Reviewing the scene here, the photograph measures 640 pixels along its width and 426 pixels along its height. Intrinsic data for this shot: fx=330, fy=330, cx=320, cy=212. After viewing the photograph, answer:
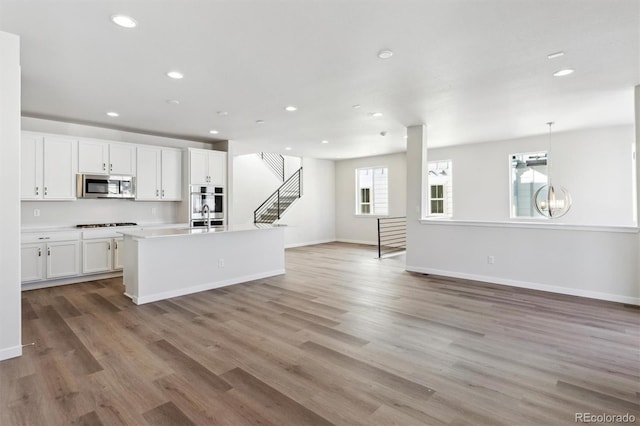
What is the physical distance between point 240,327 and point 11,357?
6.18ft

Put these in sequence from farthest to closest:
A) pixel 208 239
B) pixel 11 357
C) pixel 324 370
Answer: pixel 208 239, pixel 11 357, pixel 324 370

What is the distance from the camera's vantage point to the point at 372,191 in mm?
10422

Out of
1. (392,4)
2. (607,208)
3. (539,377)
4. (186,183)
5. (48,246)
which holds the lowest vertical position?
(539,377)

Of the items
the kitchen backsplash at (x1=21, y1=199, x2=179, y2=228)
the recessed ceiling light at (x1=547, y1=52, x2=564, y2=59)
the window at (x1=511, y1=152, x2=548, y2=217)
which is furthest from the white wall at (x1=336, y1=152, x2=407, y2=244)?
the recessed ceiling light at (x1=547, y1=52, x2=564, y2=59)

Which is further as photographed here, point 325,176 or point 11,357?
point 325,176

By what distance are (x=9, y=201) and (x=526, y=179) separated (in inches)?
338

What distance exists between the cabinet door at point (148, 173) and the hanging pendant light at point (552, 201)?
7.01 metres

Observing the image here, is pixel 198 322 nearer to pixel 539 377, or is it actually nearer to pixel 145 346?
pixel 145 346

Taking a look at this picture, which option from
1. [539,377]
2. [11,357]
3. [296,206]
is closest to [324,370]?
[539,377]

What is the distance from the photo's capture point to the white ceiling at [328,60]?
8.16 ft

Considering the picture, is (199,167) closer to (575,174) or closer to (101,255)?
(101,255)

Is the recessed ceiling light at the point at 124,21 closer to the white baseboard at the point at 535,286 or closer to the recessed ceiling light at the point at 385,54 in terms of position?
the recessed ceiling light at the point at 385,54

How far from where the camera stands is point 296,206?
1009 cm

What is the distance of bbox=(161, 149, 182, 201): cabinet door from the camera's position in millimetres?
6617
